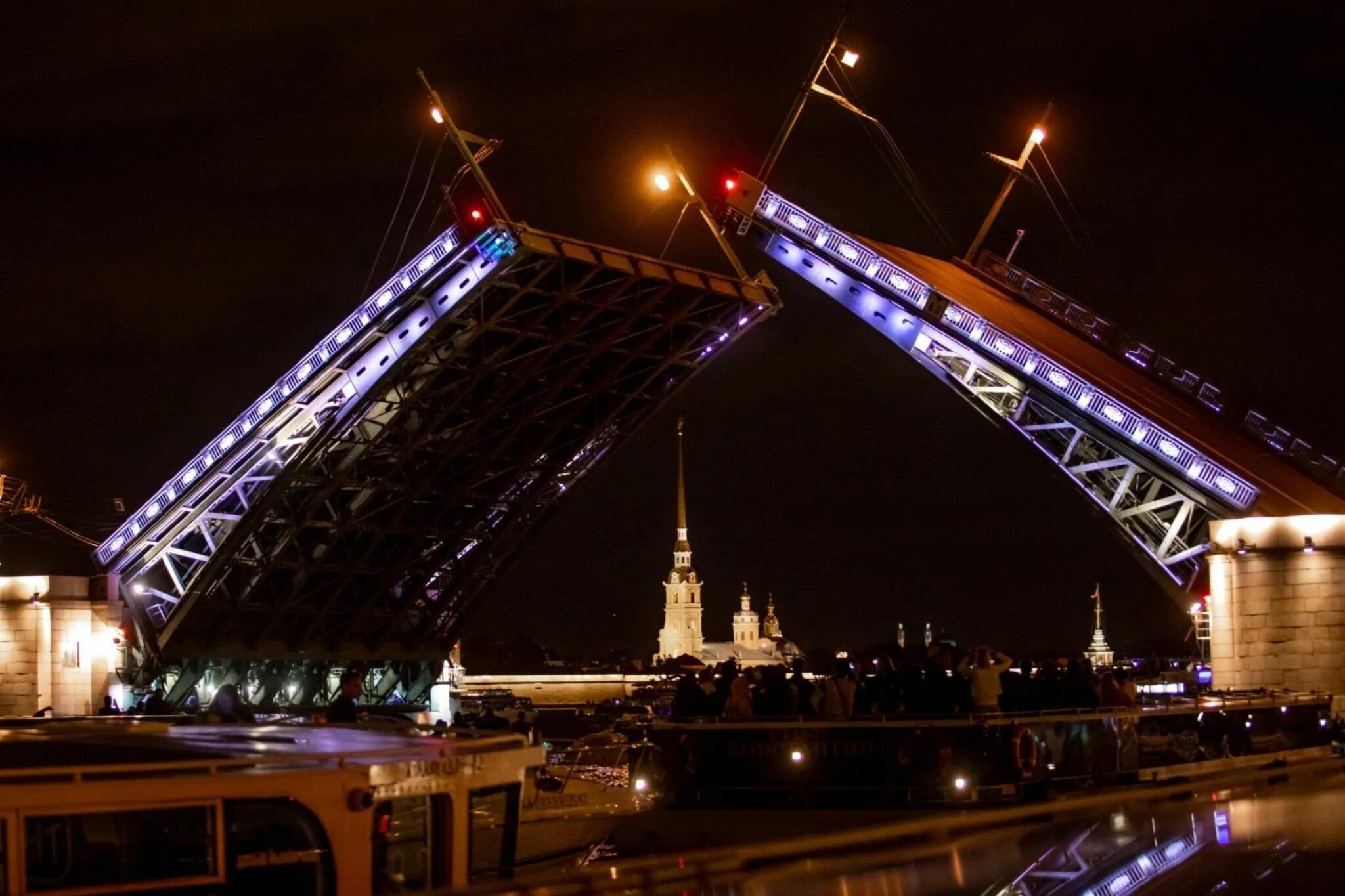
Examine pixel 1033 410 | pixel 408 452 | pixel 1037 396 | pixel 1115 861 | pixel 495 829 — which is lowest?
pixel 1115 861

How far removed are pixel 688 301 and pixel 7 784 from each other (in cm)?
2604

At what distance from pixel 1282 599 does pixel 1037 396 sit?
18.6ft

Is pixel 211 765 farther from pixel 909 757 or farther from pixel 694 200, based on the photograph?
pixel 694 200

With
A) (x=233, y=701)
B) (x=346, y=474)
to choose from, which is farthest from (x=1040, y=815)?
(x=346, y=474)

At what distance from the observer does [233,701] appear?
11.7m

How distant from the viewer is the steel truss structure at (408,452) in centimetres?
3019

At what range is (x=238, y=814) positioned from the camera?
7.00m

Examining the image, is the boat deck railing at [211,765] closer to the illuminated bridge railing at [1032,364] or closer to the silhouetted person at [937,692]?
the silhouetted person at [937,692]

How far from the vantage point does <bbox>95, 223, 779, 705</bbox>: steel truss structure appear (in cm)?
3019

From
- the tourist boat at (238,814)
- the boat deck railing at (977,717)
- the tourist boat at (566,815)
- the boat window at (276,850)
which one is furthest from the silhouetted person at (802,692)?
the boat window at (276,850)

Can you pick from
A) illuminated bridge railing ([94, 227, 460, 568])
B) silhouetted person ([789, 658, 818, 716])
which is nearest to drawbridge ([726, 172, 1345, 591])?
illuminated bridge railing ([94, 227, 460, 568])

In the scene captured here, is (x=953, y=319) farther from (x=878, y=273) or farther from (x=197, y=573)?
(x=197, y=573)

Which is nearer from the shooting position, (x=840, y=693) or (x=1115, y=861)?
(x=1115, y=861)

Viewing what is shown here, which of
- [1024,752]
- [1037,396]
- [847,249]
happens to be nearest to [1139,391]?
[1037,396]
